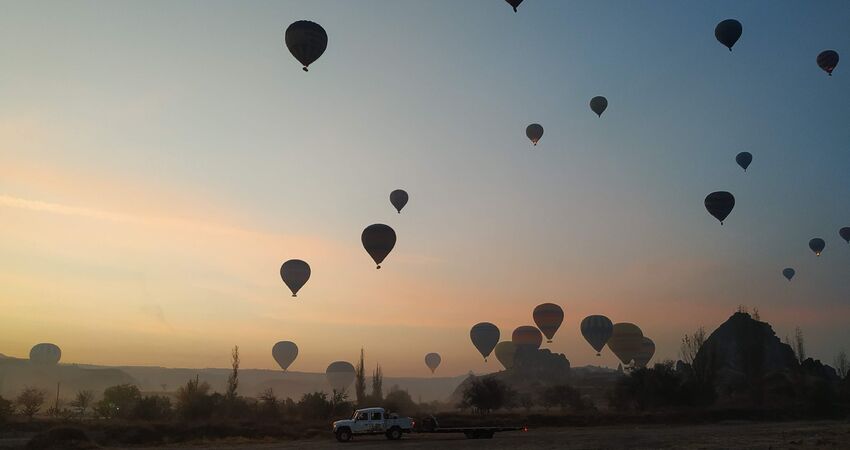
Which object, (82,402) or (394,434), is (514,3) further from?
(82,402)

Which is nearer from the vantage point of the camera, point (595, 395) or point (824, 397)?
point (824, 397)

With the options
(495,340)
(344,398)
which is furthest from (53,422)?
(495,340)

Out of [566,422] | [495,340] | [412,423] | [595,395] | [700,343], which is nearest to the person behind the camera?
[412,423]

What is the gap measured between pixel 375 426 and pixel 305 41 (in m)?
29.2

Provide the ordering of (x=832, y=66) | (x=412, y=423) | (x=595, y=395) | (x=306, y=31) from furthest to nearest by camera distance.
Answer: (x=595, y=395)
(x=832, y=66)
(x=306, y=31)
(x=412, y=423)

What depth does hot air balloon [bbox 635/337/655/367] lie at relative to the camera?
160m

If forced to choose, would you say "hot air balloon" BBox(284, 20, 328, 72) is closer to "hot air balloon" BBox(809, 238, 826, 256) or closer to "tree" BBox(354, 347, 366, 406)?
"tree" BBox(354, 347, 366, 406)

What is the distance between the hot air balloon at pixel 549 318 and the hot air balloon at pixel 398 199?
59.9 m

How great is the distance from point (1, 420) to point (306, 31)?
41.2 metres

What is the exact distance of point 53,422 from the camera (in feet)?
179

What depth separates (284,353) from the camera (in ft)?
514

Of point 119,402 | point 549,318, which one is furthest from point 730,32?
point 119,402

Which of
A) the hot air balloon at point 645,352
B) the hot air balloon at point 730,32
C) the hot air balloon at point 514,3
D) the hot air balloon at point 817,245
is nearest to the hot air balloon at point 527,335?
the hot air balloon at point 645,352

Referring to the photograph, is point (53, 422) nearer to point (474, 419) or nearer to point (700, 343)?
point (474, 419)
